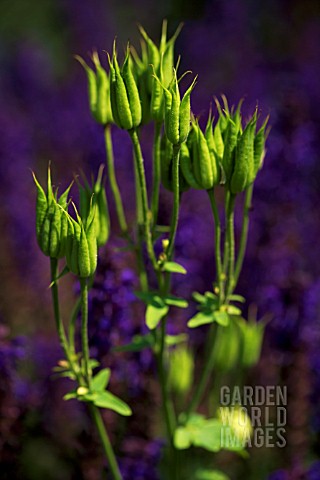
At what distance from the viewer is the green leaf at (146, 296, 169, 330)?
150 centimetres

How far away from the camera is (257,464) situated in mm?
2402

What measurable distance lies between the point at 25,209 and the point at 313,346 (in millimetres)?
1681

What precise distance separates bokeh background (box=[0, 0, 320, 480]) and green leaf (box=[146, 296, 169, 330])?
295 millimetres

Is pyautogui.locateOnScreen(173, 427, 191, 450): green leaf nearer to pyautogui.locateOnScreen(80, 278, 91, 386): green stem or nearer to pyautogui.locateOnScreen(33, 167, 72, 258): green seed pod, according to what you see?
pyautogui.locateOnScreen(80, 278, 91, 386): green stem

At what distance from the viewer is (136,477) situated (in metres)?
2.05

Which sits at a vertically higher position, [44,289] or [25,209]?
[25,209]

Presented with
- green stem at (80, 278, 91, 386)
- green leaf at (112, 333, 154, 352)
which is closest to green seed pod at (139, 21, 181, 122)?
green stem at (80, 278, 91, 386)

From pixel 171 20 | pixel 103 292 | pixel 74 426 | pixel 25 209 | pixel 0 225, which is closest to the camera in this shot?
pixel 103 292

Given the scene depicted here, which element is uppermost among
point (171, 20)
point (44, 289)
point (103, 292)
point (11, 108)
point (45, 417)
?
point (171, 20)

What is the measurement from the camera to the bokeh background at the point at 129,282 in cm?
190

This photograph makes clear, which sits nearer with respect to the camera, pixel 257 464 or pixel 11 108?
pixel 257 464

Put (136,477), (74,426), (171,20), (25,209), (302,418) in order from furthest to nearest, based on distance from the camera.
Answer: (171,20) < (25,209) < (74,426) < (302,418) < (136,477)

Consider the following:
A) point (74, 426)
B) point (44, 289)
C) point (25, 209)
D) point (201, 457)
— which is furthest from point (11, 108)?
point (201, 457)

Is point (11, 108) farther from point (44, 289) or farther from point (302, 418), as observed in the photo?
point (302, 418)
